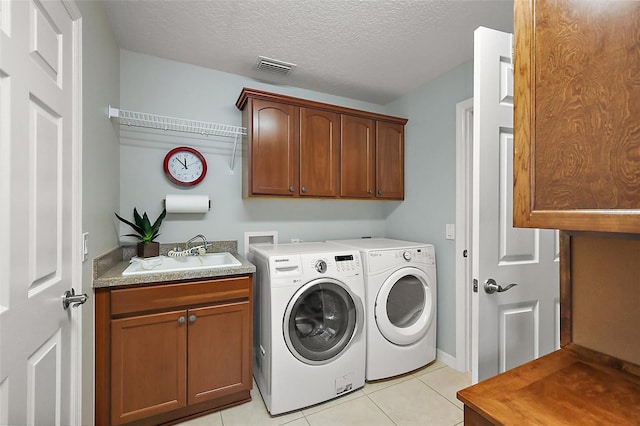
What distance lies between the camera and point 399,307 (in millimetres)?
2188

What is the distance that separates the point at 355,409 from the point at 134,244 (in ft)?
6.23

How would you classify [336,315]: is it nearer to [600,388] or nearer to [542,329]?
[542,329]

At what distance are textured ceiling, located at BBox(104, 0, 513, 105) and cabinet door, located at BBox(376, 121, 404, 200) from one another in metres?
0.46

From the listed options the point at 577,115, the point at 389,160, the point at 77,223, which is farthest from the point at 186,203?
the point at 577,115

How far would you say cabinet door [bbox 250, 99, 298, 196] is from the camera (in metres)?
2.13

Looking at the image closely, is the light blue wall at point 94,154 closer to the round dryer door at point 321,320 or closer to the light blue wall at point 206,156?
the light blue wall at point 206,156

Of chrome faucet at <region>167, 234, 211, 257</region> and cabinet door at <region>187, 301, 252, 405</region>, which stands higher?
chrome faucet at <region>167, 234, 211, 257</region>

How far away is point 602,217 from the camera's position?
61 centimetres

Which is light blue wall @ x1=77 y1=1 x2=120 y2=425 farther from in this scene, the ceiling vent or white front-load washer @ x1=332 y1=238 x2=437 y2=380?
white front-load washer @ x1=332 y1=238 x2=437 y2=380

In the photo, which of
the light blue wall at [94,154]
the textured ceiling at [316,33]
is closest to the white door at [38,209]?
the light blue wall at [94,154]

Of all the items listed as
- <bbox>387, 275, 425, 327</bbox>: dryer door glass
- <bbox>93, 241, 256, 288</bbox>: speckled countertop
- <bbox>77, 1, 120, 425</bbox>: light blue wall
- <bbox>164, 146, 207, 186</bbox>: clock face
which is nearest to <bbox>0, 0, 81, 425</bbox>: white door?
<bbox>77, 1, 120, 425</bbox>: light blue wall

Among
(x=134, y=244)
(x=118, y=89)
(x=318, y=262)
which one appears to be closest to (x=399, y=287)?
(x=318, y=262)

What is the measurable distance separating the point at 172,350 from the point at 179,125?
1527mm

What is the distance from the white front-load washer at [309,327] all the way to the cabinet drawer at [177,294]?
0.64 feet
